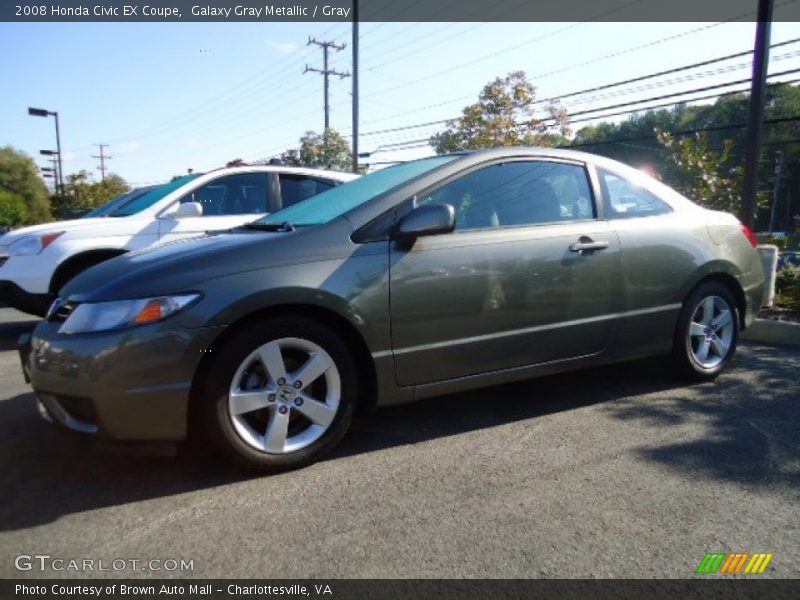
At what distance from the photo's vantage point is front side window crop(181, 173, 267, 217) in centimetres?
644

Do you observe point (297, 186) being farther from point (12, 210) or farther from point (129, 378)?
point (12, 210)

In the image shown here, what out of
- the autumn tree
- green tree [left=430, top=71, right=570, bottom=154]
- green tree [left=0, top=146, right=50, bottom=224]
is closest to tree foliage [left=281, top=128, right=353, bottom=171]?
green tree [left=430, top=71, right=570, bottom=154]

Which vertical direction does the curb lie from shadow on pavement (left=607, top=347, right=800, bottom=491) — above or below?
above

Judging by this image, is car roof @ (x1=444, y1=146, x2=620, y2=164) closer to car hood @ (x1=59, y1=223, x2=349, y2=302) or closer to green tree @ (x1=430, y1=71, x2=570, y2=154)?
car hood @ (x1=59, y1=223, x2=349, y2=302)

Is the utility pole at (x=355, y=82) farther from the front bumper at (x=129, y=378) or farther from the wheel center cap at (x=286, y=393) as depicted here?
the front bumper at (x=129, y=378)

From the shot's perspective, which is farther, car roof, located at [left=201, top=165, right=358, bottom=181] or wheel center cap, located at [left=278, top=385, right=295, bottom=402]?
car roof, located at [left=201, top=165, right=358, bottom=181]

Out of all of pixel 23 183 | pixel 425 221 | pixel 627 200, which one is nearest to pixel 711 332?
pixel 627 200

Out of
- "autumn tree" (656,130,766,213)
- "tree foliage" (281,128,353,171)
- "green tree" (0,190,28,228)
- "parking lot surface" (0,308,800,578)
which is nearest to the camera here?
"parking lot surface" (0,308,800,578)

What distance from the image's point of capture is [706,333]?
416 cm

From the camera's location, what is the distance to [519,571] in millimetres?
2049

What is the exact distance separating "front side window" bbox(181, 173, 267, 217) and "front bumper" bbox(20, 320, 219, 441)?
405 cm

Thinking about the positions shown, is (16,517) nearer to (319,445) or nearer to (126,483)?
(126,483)

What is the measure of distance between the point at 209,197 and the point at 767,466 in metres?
5.63

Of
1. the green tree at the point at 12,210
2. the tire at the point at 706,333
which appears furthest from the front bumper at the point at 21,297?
the green tree at the point at 12,210
